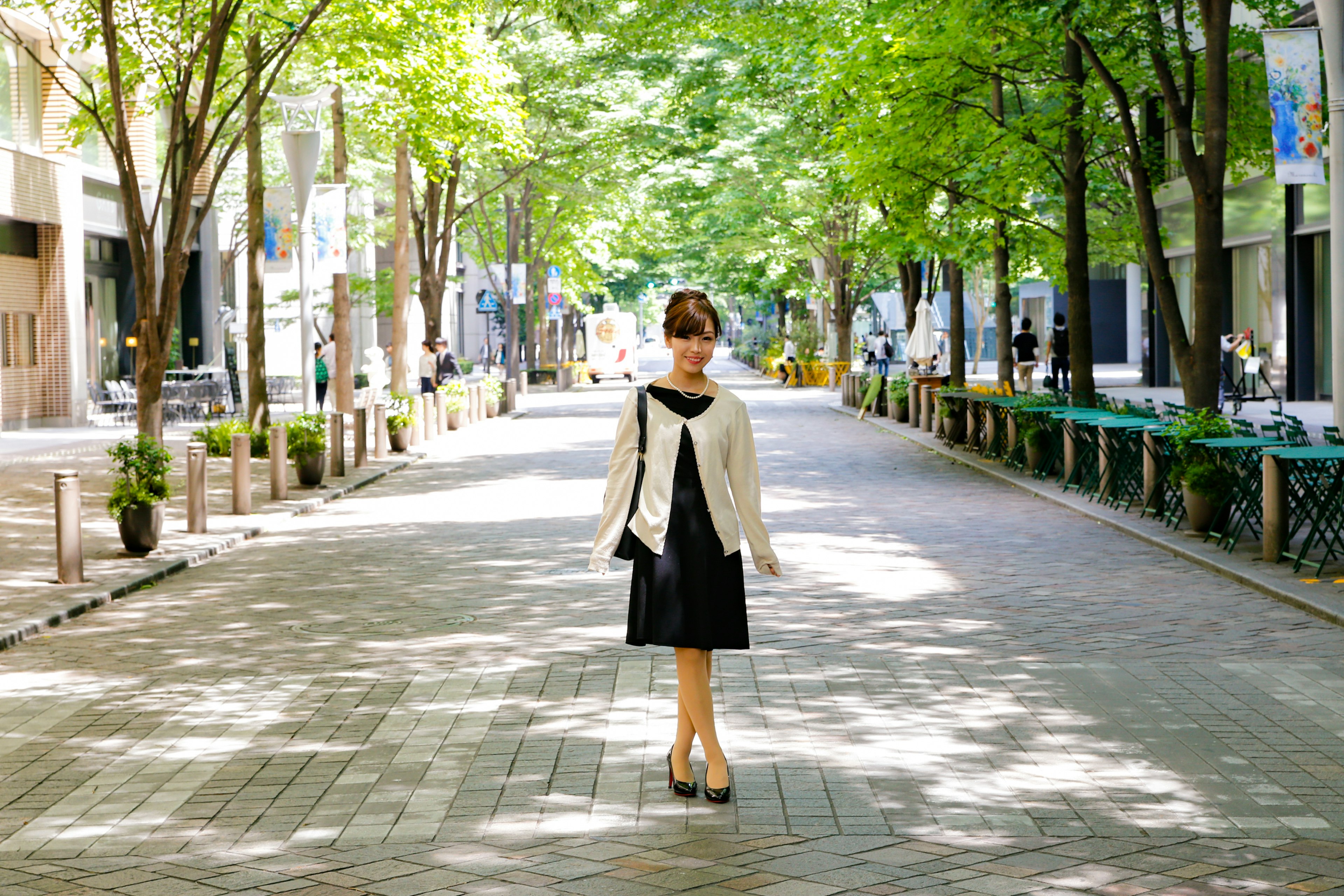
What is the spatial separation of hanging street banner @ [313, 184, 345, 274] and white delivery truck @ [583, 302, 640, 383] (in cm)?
3513

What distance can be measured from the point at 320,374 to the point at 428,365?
7.64 ft

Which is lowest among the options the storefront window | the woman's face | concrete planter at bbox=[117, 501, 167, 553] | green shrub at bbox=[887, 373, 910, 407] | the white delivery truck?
concrete planter at bbox=[117, 501, 167, 553]

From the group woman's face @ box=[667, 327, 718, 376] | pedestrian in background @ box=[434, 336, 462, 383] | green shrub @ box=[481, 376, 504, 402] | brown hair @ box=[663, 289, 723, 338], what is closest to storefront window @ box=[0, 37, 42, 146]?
pedestrian in background @ box=[434, 336, 462, 383]

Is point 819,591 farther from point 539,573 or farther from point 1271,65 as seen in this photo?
point 1271,65

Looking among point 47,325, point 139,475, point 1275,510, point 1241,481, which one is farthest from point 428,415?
point 1275,510

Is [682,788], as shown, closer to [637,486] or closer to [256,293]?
[637,486]

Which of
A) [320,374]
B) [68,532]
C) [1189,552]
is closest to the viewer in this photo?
[68,532]

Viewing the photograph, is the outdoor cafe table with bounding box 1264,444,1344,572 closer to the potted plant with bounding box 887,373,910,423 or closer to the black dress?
the black dress

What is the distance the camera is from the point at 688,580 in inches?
224

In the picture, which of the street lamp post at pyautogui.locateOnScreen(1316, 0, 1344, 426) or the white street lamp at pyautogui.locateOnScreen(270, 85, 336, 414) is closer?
the street lamp post at pyautogui.locateOnScreen(1316, 0, 1344, 426)

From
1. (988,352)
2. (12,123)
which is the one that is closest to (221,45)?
(12,123)

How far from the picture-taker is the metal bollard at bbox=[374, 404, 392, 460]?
2453 centimetres

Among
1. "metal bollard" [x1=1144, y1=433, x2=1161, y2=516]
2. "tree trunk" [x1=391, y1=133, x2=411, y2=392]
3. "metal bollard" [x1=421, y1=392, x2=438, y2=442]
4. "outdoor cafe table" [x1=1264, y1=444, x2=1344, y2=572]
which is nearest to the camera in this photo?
"outdoor cafe table" [x1=1264, y1=444, x2=1344, y2=572]

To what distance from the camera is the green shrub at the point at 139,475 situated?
43.8ft
